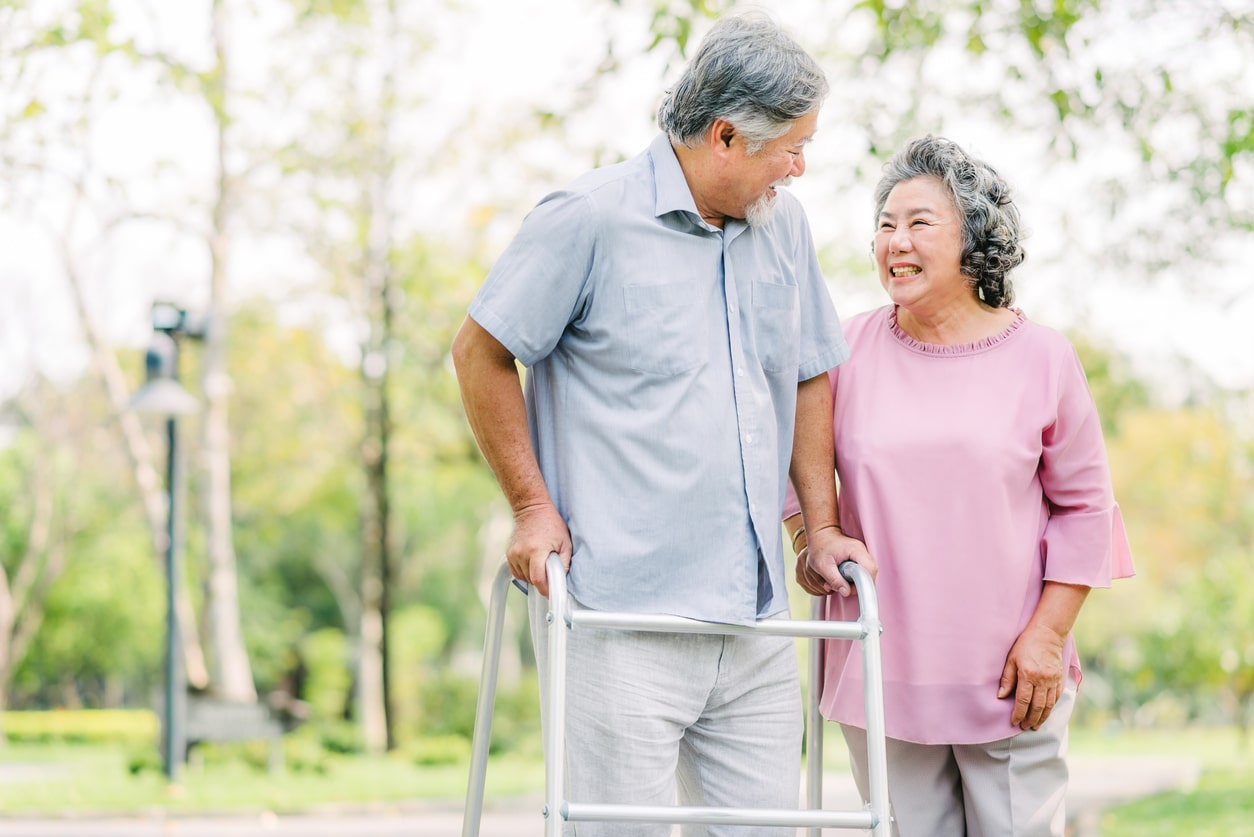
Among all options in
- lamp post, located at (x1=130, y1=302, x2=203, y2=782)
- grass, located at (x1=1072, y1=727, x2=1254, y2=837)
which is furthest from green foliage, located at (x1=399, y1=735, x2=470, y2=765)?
grass, located at (x1=1072, y1=727, x2=1254, y2=837)

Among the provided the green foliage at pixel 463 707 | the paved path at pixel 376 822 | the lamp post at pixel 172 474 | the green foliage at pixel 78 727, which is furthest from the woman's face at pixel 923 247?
the green foliage at pixel 78 727

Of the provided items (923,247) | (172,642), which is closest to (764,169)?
(923,247)

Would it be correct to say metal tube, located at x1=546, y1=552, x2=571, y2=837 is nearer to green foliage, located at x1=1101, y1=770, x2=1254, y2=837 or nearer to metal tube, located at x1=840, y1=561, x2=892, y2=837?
metal tube, located at x1=840, y1=561, x2=892, y2=837

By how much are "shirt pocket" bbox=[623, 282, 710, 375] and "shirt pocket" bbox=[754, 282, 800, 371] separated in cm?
14

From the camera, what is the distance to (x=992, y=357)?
2395 mm

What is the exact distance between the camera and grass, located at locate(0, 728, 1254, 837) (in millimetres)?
7820

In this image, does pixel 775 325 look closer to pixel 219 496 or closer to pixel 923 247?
pixel 923 247

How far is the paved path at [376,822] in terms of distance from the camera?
7.75 metres

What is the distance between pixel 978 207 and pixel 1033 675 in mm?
842

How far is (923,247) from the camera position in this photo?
2369 mm

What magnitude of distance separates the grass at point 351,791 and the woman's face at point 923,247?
5280 millimetres

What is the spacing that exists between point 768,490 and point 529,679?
17.2 metres

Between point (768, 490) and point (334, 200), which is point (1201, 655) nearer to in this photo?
point (334, 200)

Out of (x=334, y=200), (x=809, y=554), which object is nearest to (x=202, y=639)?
(x=334, y=200)
